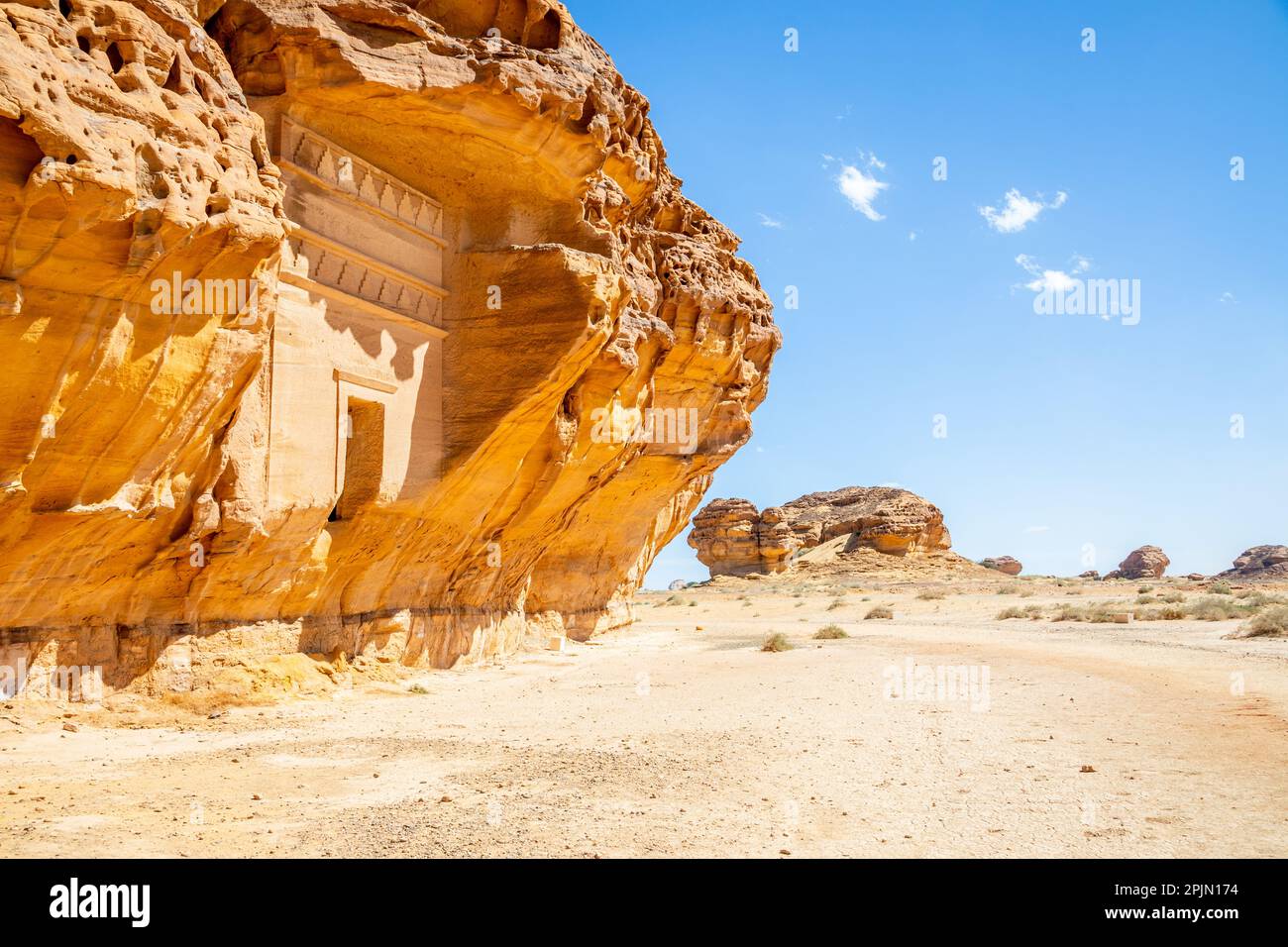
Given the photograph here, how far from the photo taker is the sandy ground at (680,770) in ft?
17.5

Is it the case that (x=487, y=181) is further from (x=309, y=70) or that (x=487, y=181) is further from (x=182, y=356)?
(x=182, y=356)

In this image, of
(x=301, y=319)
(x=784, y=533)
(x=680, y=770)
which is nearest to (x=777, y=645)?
(x=680, y=770)

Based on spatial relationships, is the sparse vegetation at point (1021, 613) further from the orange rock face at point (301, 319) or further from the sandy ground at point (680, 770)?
the orange rock face at point (301, 319)

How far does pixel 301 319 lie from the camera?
34.4ft

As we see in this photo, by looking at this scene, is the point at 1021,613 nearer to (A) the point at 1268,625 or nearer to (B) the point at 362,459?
(A) the point at 1268,625

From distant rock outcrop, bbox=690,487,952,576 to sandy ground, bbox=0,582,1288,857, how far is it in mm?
42362

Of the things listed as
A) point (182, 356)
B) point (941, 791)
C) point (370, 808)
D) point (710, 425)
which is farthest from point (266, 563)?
point (710, 425)

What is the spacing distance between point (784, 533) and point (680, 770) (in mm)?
49865

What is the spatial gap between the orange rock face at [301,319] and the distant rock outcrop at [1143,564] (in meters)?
71.6

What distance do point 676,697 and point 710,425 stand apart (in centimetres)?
1234

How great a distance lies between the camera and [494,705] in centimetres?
1130

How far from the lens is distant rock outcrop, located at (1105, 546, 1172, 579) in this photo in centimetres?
7569

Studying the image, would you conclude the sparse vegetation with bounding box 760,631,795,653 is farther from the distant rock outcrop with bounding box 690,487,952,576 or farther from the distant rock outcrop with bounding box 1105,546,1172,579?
the distant rock outcrop with bounding box 1105,546,1172,579

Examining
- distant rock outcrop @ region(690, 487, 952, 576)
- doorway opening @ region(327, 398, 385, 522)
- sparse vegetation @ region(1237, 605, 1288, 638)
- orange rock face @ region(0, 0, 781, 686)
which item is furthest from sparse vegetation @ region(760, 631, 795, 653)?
distant rock outcrop @ region(690, 487, 952, 576)
